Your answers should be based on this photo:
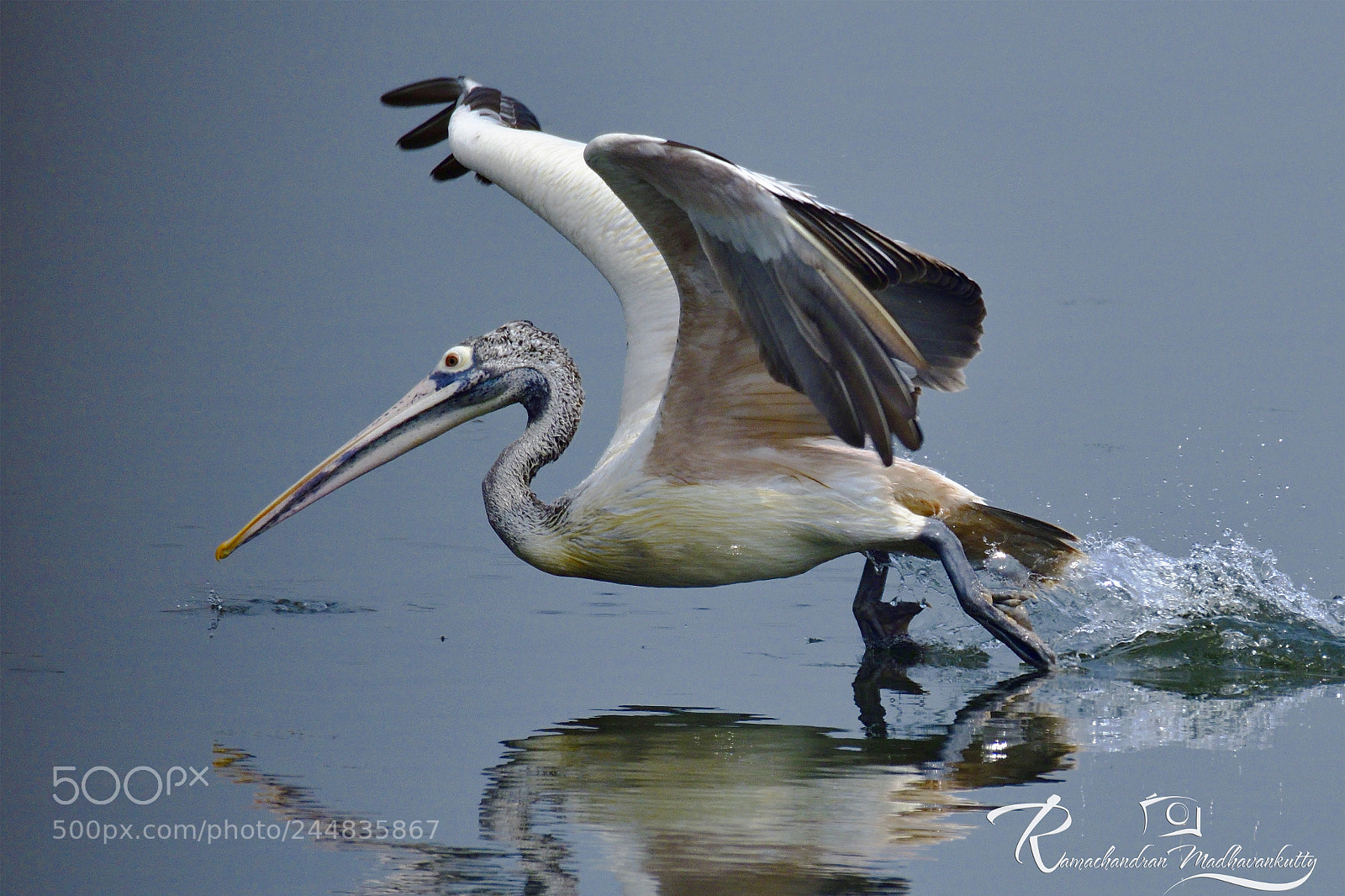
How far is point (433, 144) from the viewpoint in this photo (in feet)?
31.2

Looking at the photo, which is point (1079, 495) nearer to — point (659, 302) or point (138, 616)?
point (659, 302)

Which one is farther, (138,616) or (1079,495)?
(1079,495)

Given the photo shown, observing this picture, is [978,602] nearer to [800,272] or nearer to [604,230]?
[800,272]

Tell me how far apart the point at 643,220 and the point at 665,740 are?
5.53 ft

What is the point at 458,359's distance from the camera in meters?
6.70

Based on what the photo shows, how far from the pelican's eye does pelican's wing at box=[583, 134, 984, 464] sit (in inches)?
67.4

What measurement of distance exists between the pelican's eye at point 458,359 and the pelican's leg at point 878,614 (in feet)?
5.99

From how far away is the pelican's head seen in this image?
6.64 metres

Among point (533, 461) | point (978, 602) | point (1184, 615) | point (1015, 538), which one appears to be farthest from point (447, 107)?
point (1184, 615)

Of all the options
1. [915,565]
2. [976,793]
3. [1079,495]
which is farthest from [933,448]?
[976,793]

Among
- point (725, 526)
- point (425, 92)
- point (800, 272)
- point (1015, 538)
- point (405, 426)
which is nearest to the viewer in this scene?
point (800, 272)

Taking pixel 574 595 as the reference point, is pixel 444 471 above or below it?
above

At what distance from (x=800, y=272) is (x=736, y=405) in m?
1.25

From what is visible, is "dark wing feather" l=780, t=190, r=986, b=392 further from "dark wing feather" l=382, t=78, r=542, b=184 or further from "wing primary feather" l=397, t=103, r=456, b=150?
"wing primary feather" l=397, t=103, r=456, b=150
